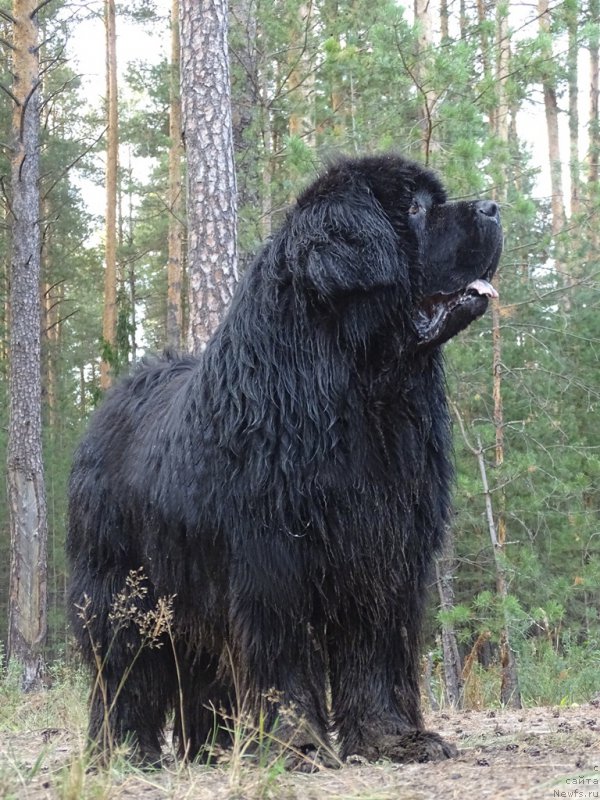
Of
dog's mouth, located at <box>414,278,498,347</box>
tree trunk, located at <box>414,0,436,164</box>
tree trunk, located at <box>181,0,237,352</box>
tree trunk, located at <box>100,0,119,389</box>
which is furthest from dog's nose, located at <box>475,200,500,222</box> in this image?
tree trunk, located at <box>100,0,119,389</box>

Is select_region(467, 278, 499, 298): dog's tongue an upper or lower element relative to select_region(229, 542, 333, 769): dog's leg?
upper

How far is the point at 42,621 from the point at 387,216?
11.7 metres

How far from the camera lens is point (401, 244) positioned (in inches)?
148

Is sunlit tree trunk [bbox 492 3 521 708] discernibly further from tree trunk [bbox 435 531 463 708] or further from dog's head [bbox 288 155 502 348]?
dog's head [bbox 288 155 502 348]

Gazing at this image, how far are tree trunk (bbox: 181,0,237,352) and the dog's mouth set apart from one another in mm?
3725

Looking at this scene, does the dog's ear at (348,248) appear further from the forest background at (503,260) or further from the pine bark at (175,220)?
the pine bark at (175,220)

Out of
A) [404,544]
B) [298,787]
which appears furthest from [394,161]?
[298,787]

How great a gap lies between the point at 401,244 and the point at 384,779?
2.01 m

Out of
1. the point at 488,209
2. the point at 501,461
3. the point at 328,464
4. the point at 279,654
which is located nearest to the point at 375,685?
the point at 279,654

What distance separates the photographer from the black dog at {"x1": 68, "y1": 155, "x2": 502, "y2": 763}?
3543 millimetres

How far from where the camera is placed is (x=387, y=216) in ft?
12.4

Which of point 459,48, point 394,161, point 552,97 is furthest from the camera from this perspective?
point 552,97

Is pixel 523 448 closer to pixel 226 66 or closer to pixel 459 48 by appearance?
pixel 459 48

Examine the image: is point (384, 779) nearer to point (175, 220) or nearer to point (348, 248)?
point (348, 248)
